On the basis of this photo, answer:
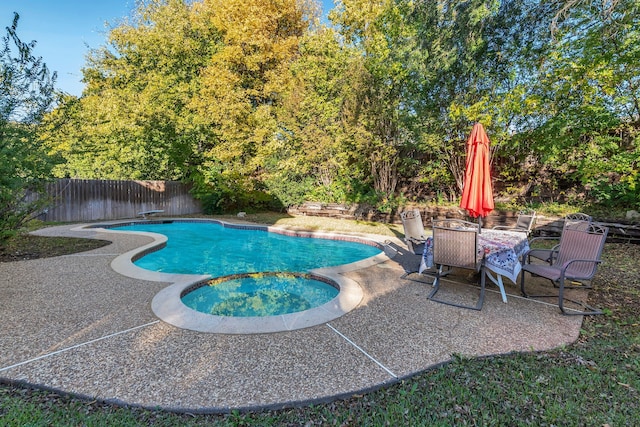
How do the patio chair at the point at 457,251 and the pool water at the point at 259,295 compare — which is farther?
the pool water at the point at 259,295

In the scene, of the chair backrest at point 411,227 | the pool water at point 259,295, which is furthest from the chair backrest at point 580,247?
the pool water at point 259,295

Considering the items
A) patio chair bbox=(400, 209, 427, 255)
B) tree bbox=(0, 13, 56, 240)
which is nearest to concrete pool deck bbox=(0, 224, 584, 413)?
patio chair bbox=(400, 209, 427, 255)

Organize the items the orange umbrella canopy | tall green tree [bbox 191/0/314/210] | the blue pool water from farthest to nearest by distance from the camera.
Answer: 1. tall green tree [bbox 191/0/314/210]
2. the orange umbrella canopy
3. the blue pool water

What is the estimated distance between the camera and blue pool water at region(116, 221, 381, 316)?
4.38 metres

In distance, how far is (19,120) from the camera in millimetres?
5391

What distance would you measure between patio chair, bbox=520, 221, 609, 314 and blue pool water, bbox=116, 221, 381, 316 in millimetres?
2662

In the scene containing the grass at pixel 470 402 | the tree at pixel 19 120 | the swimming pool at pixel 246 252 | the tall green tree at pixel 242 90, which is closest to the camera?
the grass at pixel 470 402

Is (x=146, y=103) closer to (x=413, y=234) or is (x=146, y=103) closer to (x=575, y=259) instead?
(x=413, y=234)

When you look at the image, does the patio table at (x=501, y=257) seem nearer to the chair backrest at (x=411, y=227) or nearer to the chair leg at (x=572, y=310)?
the chair leg at (x=572, y=310)

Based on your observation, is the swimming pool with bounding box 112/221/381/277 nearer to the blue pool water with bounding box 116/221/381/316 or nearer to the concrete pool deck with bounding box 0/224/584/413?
the blue pool water with bounding box 116/221/381/316

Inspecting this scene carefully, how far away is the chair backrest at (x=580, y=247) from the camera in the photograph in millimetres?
3750

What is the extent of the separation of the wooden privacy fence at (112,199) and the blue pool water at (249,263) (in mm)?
2178

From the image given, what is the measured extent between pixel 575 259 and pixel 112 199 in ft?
48.1

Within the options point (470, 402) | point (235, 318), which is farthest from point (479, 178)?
point (235, 318)
